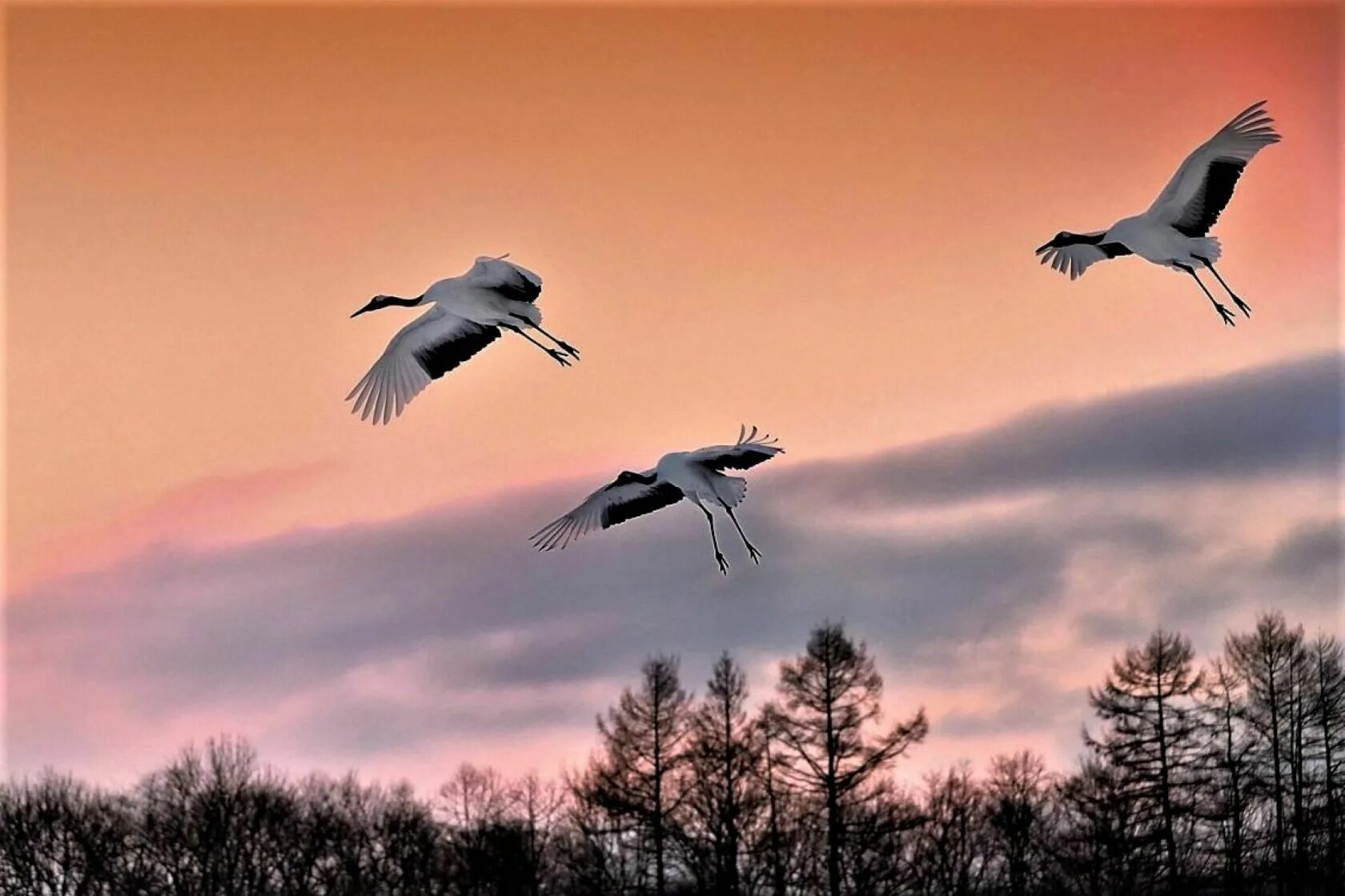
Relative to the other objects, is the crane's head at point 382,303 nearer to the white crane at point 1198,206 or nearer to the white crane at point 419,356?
the white crane at point 419,356

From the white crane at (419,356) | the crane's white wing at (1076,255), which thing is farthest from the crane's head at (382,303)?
the crane's white wing at (1076,255)

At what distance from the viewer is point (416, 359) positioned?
39719 millimetres

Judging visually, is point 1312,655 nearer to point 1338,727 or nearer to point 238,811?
point 1338,727

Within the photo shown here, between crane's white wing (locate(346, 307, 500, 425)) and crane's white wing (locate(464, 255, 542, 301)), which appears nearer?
crane's white wing (locate(464, 255, 542, 301))

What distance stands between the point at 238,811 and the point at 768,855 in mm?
29517

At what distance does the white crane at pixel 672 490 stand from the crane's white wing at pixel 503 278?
11.2ft

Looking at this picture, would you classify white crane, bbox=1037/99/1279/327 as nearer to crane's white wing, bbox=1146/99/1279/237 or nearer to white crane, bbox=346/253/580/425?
crane's white wing, bbox=1146/99/1279/237

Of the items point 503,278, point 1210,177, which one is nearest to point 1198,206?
point 1210,177

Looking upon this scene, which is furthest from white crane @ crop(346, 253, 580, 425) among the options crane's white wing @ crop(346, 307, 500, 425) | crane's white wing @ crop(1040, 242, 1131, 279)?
crane's white wing @ crop(1040, 242, 1131, 279)

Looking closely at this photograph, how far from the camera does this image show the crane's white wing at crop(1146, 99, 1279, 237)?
122 feet

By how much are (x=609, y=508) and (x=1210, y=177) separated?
10.8m

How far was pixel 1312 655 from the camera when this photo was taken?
85.0 m

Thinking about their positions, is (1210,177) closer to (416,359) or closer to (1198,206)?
(1198,206)

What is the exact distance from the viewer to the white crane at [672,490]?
37.7 metres
